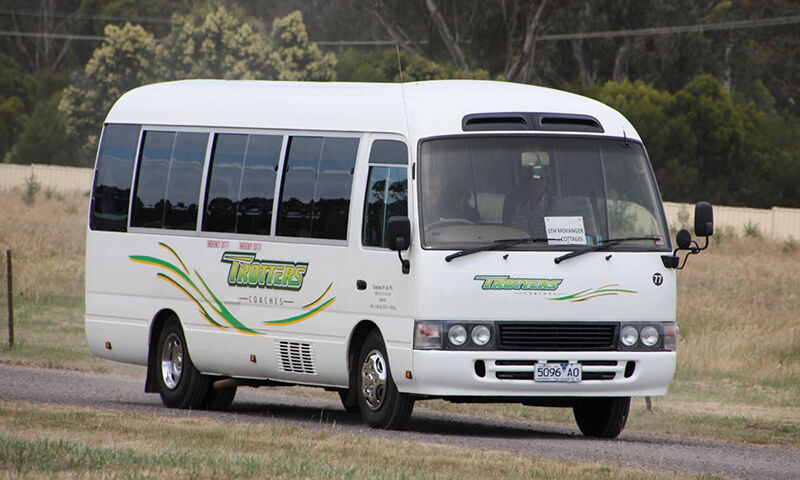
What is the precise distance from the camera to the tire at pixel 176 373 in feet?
51.1

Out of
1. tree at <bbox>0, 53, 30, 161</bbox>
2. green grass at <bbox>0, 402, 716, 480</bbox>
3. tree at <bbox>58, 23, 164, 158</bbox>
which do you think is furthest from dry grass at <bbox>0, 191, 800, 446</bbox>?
tree at <bbox>0, 53, 30, 161</bbox>

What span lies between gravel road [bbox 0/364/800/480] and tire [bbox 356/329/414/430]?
7.2 inches

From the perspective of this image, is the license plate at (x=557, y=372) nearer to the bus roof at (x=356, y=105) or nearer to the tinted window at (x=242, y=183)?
the bus roof at (x=356, y=105)

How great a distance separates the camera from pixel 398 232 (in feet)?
40.7

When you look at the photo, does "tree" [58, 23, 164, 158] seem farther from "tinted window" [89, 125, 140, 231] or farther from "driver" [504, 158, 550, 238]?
"driver" [504, 158, 550, 238]

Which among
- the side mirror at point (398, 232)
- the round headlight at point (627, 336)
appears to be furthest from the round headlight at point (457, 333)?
the round headlight at point (627, 336)

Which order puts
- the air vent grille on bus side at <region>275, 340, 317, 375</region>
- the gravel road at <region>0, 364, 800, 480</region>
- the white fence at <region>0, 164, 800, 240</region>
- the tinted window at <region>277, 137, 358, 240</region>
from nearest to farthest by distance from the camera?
1. the gravel road at <region>0, 364, 800, 480</region>
2. the tinted window at <region>277, 137, 358, 240</region>
3. the air vent grille on bus side at <region>275, 340, 317, 375</region>
4. the white fence at <region>0, 164, 800, 240</region>

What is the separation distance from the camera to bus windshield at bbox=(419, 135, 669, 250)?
41.4 ft

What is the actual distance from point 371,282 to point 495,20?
51348 millimetres

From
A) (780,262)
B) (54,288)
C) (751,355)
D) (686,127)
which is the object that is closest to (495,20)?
(686,127)

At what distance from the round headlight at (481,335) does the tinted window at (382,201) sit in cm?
116

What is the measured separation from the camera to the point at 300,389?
66.1ft

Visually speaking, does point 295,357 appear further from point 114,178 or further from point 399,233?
point 114,178

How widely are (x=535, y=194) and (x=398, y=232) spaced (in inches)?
48.8
